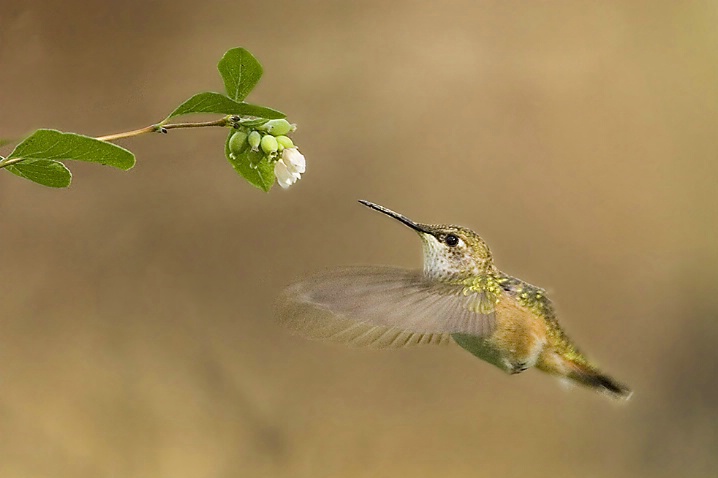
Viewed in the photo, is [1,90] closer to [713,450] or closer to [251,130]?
[251,130]

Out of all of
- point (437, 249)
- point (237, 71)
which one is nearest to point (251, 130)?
point (237, 71)

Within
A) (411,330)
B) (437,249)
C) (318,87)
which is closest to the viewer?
(411,330)

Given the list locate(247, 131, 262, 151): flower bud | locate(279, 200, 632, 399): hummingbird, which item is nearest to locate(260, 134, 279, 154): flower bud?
locate(247, 131, 262, 151): flower bud

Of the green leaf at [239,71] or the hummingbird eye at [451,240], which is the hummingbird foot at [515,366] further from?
the green leaf at [239,71]

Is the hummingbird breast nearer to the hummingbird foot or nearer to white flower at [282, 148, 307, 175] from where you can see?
the hummingbird foot

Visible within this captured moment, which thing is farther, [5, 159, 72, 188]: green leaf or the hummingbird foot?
the hummingbird foot

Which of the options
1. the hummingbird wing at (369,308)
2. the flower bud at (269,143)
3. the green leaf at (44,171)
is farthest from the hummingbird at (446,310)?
the green leaf at (44,171)
